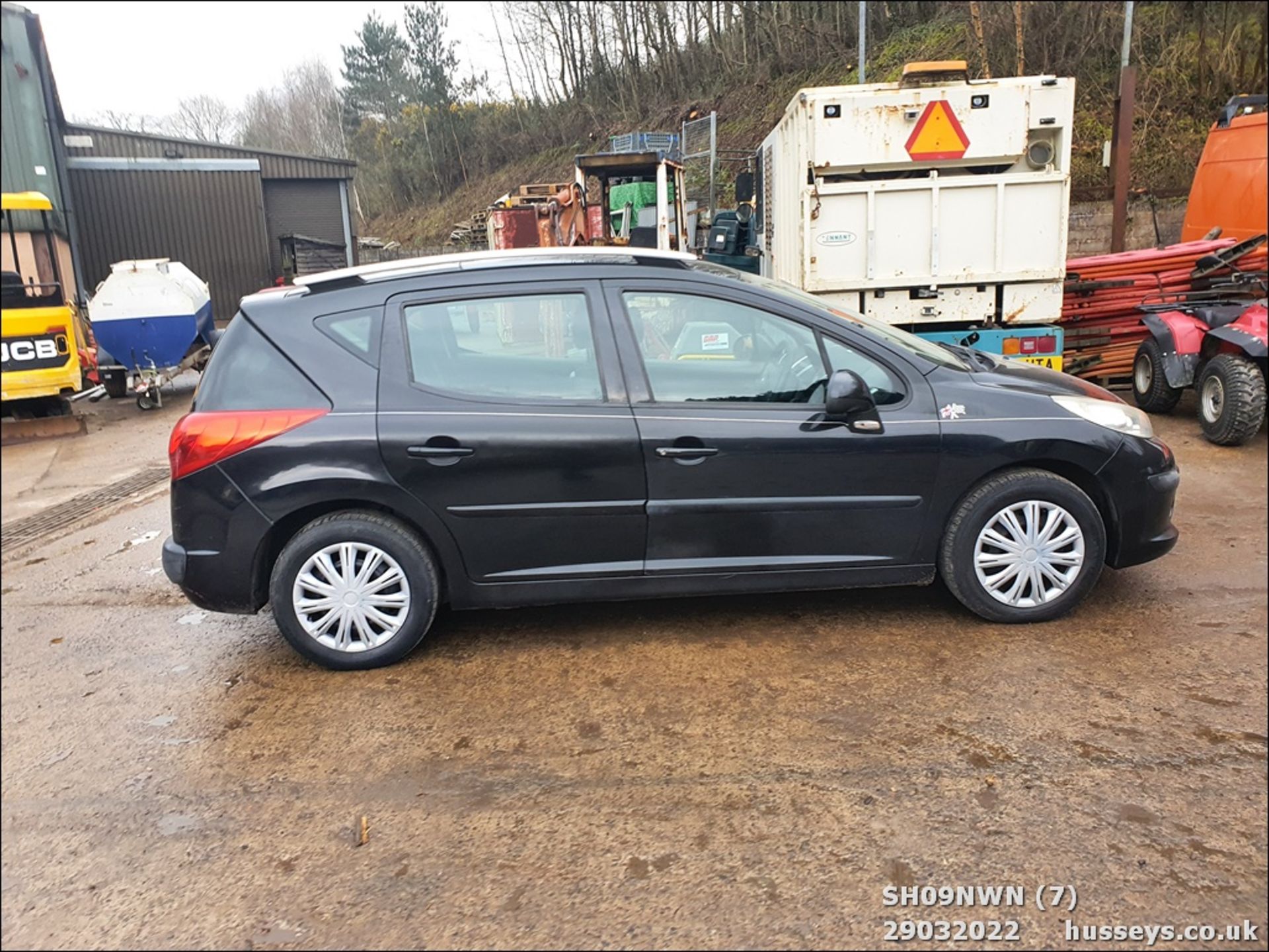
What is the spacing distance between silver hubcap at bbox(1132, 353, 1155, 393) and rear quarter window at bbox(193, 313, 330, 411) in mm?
7639

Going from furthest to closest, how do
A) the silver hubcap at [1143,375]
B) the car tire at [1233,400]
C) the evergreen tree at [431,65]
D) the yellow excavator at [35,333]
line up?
the evergreen tree at [431,65] → the yellow excavator at [35,333] → the silver hubcap at [1143,375] → the car tire at [1233,400]

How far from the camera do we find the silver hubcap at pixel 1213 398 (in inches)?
285

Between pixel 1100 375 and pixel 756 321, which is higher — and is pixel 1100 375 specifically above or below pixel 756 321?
below

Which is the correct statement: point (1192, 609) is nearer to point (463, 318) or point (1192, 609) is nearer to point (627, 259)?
point (627, 259)

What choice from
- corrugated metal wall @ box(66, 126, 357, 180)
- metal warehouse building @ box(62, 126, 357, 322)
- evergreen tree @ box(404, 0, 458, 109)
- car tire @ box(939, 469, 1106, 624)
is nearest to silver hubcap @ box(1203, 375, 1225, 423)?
car tire @ box(939, 469, 1106, 624)

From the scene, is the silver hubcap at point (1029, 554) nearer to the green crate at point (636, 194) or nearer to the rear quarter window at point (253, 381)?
the rear quarter window at point (253, 381)

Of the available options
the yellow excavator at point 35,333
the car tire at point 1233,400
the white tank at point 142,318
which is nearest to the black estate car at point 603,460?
the car tire at point 1233,400

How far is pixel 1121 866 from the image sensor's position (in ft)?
8.61

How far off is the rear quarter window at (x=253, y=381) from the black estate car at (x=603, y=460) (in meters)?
0.01

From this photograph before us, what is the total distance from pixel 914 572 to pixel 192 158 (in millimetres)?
25549

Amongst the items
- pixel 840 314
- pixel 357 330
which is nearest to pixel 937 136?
pixel 840 314

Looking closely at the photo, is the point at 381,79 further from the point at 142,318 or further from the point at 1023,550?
the point at 1023,550

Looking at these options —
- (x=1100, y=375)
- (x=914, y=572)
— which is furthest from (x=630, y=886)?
(x=1100, y=375)

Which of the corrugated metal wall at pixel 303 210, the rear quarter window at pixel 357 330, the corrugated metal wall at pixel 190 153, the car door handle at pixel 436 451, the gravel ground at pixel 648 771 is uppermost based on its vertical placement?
the corrugated metal wall at pixel 190 153
